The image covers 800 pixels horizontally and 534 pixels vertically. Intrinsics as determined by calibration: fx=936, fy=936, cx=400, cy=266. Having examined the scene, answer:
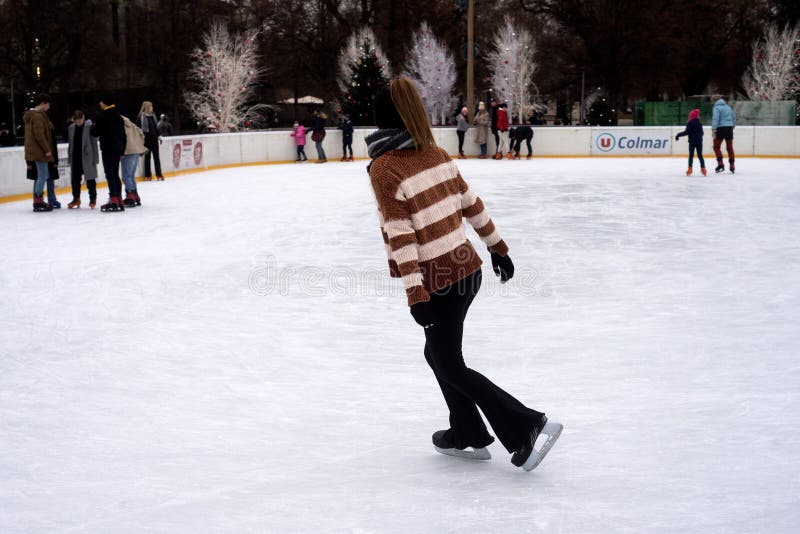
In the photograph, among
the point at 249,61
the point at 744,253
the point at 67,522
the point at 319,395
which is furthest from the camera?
the point at 249,61

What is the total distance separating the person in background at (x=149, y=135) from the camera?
1584 centimetres

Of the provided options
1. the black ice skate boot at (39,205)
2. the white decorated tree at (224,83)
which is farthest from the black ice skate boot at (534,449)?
the white decorated tree at (224,83)

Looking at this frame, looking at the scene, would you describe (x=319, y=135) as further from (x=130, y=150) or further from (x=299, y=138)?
(x=130, y=150)

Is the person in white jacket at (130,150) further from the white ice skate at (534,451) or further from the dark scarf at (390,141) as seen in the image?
the white ice skate at (534,451)

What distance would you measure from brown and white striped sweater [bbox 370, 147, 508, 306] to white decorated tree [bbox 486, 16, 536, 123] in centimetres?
4719

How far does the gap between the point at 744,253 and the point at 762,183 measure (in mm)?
7839

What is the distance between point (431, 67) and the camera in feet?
158

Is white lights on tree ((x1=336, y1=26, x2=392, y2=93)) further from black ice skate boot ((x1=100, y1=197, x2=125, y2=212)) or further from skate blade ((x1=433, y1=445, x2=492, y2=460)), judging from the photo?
skate blade ((x1=433, y1=445, x2=492, y2=460))

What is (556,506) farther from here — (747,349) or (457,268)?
(747,349)

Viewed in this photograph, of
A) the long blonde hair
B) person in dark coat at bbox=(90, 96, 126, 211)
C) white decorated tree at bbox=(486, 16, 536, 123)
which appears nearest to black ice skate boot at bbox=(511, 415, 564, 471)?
the long blonde hair

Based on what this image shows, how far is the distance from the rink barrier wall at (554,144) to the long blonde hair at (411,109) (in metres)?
17.2

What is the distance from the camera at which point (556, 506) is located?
10.0 ft

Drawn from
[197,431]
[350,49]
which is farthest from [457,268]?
[350,49]

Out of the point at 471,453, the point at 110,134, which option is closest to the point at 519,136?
the point at 110,134
